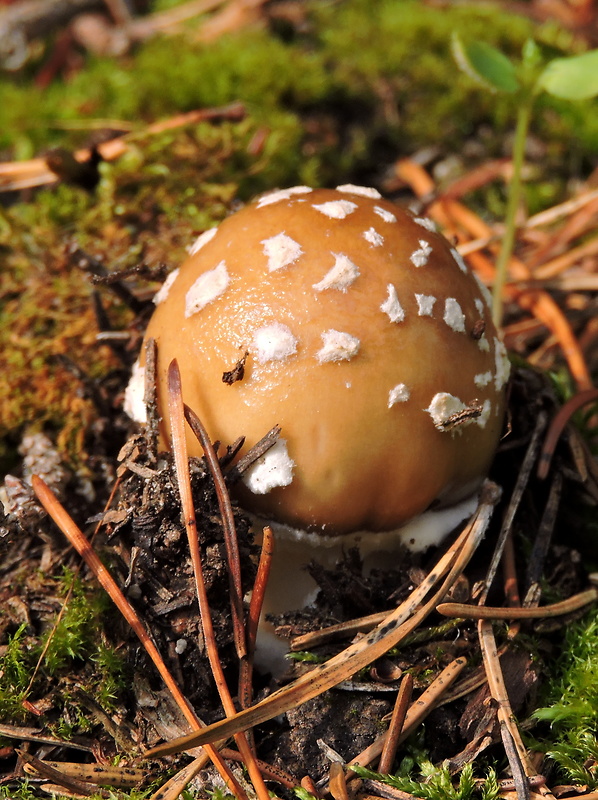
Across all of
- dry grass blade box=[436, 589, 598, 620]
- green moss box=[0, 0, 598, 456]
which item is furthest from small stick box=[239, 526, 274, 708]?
green moss box=[0, 0, 598, 456]

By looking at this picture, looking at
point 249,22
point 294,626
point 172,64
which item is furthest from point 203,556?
point 249,22

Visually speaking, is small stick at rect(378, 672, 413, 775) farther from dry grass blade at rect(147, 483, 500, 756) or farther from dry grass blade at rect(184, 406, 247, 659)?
dry grass blade at rect(184, 406, 247, 659)

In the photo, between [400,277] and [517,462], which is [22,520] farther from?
[517,462]

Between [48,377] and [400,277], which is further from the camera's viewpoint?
[48,377]

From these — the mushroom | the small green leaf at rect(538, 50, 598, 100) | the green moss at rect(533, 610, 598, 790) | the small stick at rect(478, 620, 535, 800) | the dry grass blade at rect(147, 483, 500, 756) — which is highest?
the small green leaf at rect(538, 50, 598, 100)

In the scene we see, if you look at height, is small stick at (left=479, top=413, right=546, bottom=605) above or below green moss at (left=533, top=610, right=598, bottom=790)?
above

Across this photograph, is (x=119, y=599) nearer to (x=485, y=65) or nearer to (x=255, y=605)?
(x=255, y=605)
